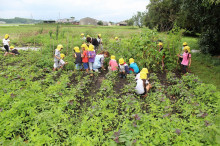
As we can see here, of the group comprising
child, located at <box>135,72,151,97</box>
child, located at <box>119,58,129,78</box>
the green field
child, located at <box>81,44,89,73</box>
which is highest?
child, located at <box>81,44,89,73</box>

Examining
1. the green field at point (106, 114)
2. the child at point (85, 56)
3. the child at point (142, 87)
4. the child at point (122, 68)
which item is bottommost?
the green field at point (106, 114)

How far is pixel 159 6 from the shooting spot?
27.5 meters

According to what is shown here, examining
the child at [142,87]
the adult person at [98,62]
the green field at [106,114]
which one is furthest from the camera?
the adult person at [98,62]

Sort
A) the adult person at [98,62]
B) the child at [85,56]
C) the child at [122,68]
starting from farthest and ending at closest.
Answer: the adult person at [98,62] < the child at [85,56] < the child at [122,68]

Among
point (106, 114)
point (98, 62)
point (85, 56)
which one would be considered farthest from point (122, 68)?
point (106, 114)

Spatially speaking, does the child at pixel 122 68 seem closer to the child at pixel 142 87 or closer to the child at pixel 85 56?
the child at pixel 142 87

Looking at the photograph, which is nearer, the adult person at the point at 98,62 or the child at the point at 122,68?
the child at the point at 122,68

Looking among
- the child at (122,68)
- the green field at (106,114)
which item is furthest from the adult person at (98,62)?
the child at (122,68)

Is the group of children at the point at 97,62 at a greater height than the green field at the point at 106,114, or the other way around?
the group of children at the point at 97,62

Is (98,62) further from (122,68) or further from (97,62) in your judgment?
(122,68)

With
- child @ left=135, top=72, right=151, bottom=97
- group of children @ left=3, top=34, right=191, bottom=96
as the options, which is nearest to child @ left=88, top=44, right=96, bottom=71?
group of children @ left=3, top=34, right=191, bottom=96

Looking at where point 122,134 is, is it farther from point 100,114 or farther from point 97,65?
point 97,65

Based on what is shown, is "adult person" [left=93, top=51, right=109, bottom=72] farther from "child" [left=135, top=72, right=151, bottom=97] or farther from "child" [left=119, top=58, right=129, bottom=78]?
"child" [left=135, top=72, right=151, bottom=97]

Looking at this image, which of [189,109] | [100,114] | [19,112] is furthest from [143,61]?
[19,112]
